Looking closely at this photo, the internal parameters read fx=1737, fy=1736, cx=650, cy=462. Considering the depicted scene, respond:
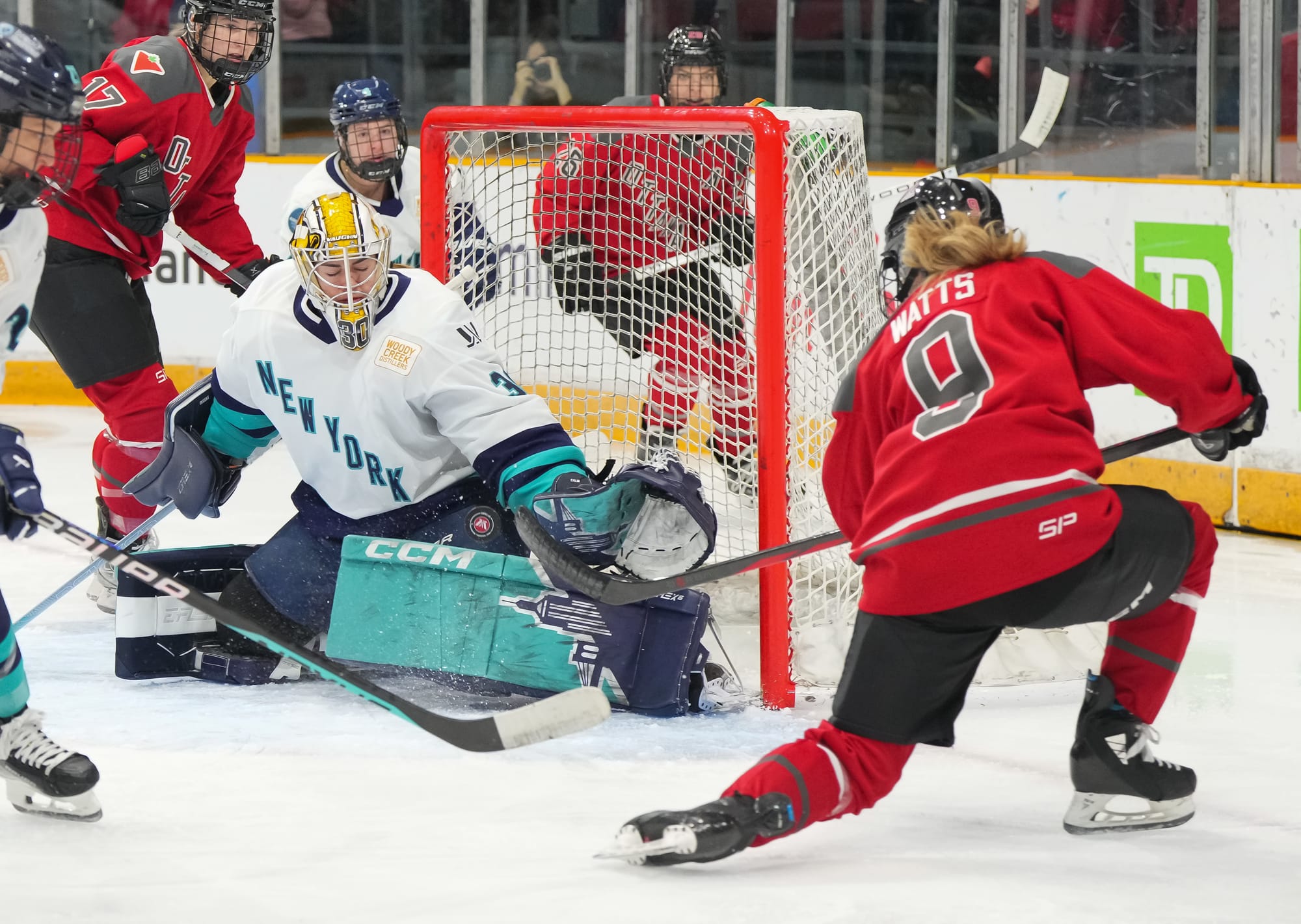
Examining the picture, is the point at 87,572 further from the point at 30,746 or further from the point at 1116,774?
the point at 1116,774

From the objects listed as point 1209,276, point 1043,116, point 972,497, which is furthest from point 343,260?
point 1209,276

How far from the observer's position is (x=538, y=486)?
2811 millimetres

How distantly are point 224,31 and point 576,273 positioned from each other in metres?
0.92

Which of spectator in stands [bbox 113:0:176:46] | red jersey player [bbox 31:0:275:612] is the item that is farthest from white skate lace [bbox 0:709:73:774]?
spectator in stands [bbox 113:0:176:46]

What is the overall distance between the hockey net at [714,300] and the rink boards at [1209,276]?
48cm

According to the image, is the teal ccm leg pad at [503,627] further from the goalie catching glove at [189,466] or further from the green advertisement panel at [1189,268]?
the green advertisement panel at [1189,268]

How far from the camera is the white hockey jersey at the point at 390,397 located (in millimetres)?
2873

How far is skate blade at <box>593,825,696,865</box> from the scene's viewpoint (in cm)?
210

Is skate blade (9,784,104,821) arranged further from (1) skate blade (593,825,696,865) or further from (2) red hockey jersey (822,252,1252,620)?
(2) red hockey jersey (822,252,1252,620)

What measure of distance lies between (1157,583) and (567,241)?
5.94 ft

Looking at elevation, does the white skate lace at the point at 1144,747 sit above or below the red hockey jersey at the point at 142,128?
below

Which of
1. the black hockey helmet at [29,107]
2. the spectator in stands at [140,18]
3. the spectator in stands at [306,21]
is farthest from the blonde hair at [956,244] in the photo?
the spectator in stands at [140,18]

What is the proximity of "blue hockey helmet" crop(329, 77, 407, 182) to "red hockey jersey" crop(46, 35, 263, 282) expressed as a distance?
10.2 inches

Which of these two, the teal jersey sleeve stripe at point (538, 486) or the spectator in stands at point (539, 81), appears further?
the spectator in stands at point (539, 81)
